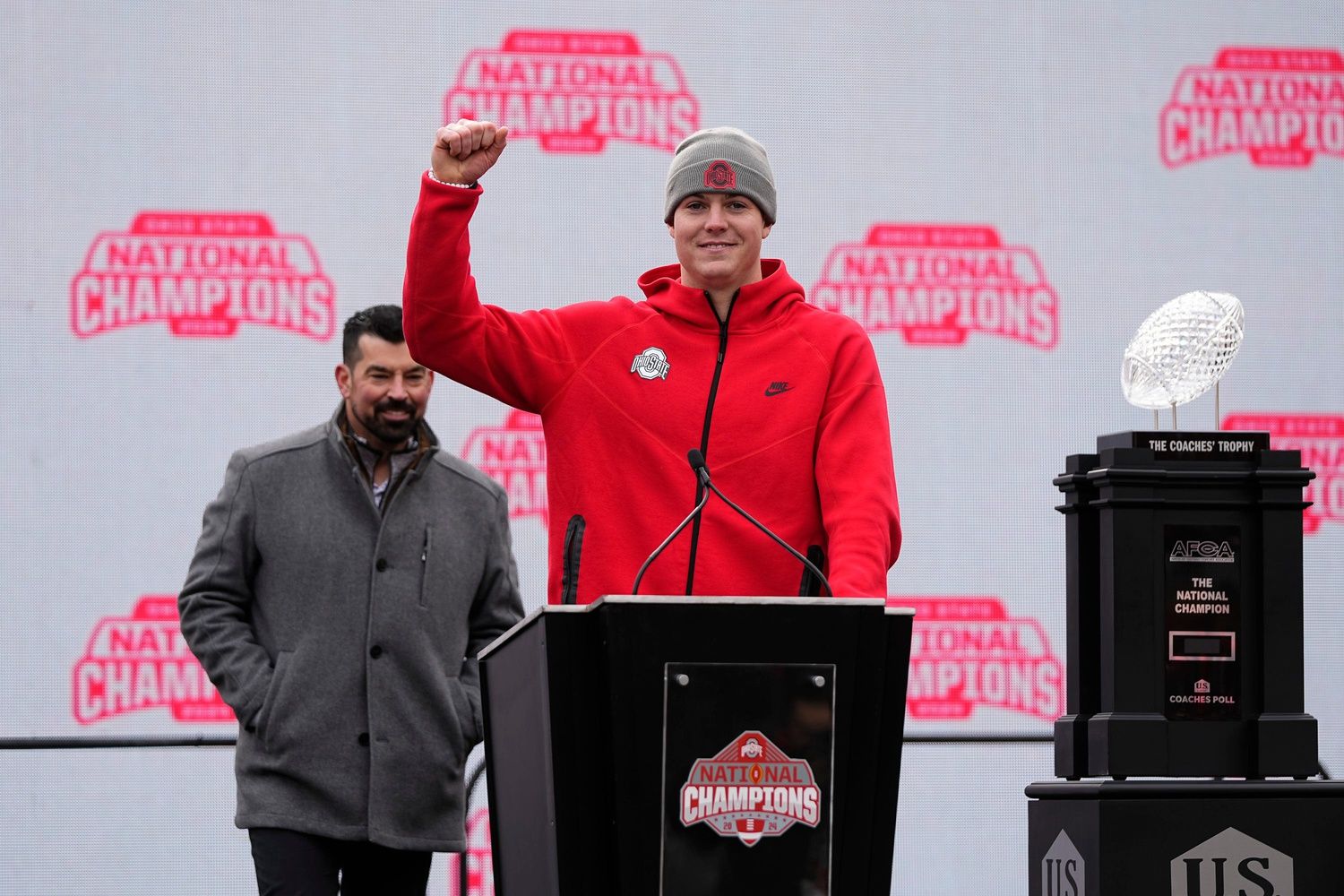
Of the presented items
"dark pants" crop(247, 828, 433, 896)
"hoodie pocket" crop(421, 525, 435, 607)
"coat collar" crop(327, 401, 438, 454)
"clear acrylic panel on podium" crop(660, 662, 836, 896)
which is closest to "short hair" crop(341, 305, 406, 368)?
"coat collar" crop(327, 401, 438, 454)

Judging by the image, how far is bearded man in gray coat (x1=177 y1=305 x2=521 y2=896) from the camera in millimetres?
3197

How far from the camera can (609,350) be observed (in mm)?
2477

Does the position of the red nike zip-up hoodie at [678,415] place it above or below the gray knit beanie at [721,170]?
below

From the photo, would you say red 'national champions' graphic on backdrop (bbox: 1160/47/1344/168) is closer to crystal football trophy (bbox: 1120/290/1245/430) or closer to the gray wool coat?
crystal football trophy (bbox: 1120/290/1245/430)

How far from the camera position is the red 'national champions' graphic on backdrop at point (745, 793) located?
1.87 metres

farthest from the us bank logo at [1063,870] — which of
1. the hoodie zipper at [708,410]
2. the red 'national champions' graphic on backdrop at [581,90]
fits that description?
the red 'national champions' graphic on backdrop at [581,90]

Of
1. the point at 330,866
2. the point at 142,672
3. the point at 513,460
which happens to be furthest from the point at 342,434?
the point at 142,672

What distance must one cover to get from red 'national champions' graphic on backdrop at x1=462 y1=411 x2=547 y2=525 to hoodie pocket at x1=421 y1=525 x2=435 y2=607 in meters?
1.48

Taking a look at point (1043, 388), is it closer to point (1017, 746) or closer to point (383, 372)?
point (1017, 746)

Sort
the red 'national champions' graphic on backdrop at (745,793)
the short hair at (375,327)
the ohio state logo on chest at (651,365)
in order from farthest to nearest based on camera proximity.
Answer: the short hair at (375,327)
the ohio state logo on chest at (651,365)
the red 'national champions' graphic on backdrop at (745,793)

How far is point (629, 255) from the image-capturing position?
4.98 metres

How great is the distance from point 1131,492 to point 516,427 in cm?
226

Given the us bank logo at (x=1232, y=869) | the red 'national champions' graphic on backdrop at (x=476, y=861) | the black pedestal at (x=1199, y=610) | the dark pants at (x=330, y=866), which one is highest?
the black pedestal at (x=1199, y=610)

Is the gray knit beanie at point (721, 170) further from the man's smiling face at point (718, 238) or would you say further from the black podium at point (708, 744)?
the black podium at point (708, 744)
